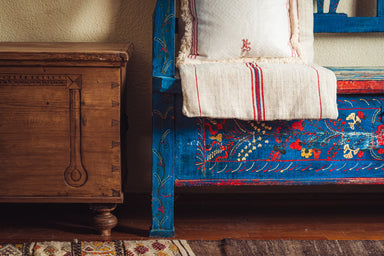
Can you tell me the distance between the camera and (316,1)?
1.80 metres

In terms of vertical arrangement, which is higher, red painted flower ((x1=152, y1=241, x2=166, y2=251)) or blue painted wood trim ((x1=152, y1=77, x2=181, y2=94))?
blue painted wood trim ((x1=152, y1=77, x2=181, y2=94))

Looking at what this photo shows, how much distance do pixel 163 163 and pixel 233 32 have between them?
507 mm

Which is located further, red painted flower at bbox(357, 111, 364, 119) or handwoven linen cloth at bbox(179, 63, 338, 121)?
red painted flower at bbox(357, 111, 364, 119)

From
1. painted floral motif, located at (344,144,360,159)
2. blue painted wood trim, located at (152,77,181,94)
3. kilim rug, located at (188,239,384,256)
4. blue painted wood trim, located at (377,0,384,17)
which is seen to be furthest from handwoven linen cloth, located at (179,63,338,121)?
blue painted wood trim, located at (377,0,384,17)

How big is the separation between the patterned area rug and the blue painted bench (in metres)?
0.08

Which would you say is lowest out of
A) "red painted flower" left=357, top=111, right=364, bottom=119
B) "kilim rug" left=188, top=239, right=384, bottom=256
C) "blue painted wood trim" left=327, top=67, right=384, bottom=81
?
"kilim rug" left=188, top=239, right=384, bottom=256

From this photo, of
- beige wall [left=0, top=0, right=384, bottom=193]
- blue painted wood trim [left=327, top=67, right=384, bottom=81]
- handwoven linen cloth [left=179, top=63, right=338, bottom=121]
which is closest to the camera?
handwoven linen cloth [left=179, top=63, right=338, bottom=121]

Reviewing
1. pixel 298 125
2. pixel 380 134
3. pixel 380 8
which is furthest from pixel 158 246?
pixel 380 8

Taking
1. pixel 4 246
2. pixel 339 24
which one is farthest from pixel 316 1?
pixel 4 246

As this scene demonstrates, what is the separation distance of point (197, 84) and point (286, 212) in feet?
2.40

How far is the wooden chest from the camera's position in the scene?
53.7 inches

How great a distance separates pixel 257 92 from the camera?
53.2 inches

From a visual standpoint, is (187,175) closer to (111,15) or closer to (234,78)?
(234,78)

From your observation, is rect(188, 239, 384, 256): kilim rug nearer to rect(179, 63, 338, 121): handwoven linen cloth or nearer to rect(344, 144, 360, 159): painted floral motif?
rect(344, 144, 360, 159): painted floral motif
